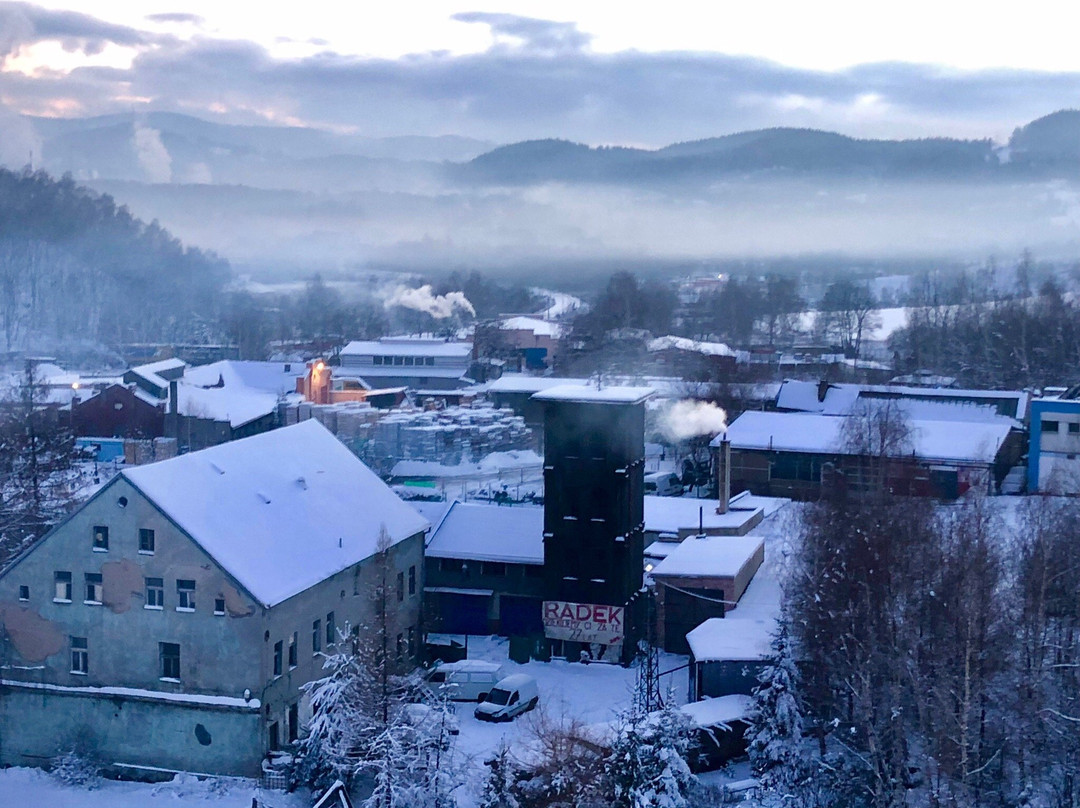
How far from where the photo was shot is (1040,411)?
111 feet

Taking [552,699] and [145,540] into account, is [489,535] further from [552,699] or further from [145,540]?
[145,540]

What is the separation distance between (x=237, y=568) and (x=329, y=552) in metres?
2.37

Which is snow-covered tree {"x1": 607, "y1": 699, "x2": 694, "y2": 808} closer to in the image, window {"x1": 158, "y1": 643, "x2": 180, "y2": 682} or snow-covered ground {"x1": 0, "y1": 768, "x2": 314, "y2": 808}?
snow-covered ground {"x1": 0, "y1": 768, "x2": 314, "y2": 808}

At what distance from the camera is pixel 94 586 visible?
18.3 meters

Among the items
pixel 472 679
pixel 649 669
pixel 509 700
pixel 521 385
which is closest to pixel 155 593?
pixel 472 679

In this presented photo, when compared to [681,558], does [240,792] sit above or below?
below

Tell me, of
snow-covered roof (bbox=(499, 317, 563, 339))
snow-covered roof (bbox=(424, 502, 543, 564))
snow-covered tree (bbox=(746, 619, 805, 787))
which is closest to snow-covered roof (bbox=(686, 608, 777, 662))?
snow-covered tree (bbox=(746, 619, 805, 787))

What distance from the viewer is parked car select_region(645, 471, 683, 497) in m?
38.0


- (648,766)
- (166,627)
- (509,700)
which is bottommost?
(509,700)

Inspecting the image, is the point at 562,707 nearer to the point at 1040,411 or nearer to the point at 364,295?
the point at 1040,411

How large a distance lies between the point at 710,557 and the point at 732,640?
3988mm

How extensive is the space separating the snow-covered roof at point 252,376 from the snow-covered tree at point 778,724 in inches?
1582

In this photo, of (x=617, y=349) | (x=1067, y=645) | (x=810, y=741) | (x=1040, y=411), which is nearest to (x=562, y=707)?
(x=810, y=741)

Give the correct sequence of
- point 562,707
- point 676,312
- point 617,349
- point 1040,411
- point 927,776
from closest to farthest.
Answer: point 927,776 → point 562,707 → point 1040,411 → point 617,349 → point 676,312
